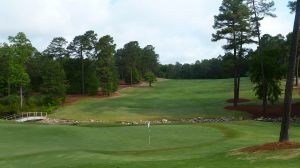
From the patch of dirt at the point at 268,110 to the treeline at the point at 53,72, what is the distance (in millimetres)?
30206

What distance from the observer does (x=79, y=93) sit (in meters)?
103

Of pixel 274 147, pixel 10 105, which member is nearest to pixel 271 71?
pixel 274 147

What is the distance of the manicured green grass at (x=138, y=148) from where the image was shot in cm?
2009

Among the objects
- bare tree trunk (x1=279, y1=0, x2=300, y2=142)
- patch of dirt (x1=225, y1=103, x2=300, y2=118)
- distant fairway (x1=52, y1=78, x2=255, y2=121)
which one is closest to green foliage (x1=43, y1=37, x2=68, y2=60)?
distant fairway (x1=52, y1=78, x2=255, y2=121)

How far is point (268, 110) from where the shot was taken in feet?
197

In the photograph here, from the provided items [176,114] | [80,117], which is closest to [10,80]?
[80,117]

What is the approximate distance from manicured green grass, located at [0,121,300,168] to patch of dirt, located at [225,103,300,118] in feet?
47.1

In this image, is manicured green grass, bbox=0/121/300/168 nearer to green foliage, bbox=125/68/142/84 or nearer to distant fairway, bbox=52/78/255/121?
distant fairway, bbox=52/78/255/121

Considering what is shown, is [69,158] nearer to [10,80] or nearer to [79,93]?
[10,80]

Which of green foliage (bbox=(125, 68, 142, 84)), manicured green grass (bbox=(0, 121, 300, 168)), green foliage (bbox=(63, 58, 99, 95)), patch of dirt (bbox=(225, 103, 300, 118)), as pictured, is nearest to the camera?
manicured green grass (bbox=(0, 121, 300, 168))

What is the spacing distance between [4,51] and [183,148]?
59941mm

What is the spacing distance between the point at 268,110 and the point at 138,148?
34.6m

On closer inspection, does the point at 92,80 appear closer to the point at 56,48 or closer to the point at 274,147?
the point at 56,48

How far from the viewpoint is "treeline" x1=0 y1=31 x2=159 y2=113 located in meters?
79.1
